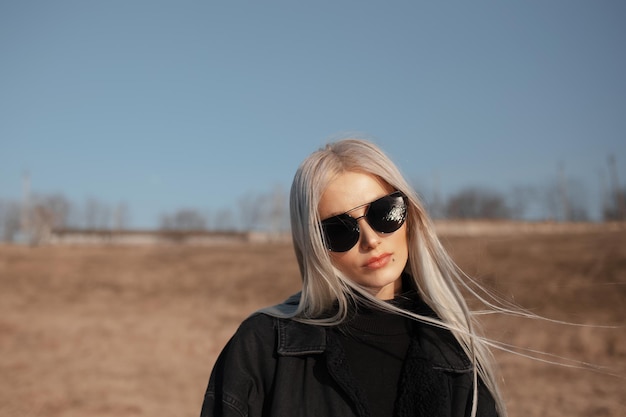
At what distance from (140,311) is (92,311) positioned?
141cm

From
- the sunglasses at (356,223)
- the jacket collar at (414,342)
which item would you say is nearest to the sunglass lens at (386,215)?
the sunglasses at (356,223)

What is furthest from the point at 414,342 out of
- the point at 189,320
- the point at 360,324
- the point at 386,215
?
the point at 189,320

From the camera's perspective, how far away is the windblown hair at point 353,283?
182 cm

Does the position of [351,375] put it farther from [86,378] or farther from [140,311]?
[140,311]

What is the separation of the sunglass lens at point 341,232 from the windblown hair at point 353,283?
0.11ft

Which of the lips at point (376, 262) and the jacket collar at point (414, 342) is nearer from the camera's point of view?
the jacket collar at point (414, 342)

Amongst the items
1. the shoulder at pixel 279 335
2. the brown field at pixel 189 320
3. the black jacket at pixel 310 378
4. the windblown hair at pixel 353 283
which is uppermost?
the windblown hair at pixel 353 283

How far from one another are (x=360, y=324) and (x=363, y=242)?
10.7 inches

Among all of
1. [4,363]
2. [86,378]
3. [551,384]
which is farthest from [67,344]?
[551,384]

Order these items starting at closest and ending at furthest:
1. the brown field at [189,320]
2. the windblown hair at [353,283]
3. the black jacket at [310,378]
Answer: the black jacket at [310,378] < the windblown hair at [353,283] < the brown field at [189,320]

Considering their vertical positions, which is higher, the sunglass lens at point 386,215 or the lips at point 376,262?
the sunglass lens at point 386,215

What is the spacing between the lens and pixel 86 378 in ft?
29.9

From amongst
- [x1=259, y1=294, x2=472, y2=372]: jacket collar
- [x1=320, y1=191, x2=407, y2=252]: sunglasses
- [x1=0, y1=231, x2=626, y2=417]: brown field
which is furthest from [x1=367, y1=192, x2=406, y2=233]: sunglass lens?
[x1=0, y1=231, x2=626, y2=417]: brown field

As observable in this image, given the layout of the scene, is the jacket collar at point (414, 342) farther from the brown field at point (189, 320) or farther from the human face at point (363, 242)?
the brown field at point (189, 320)
